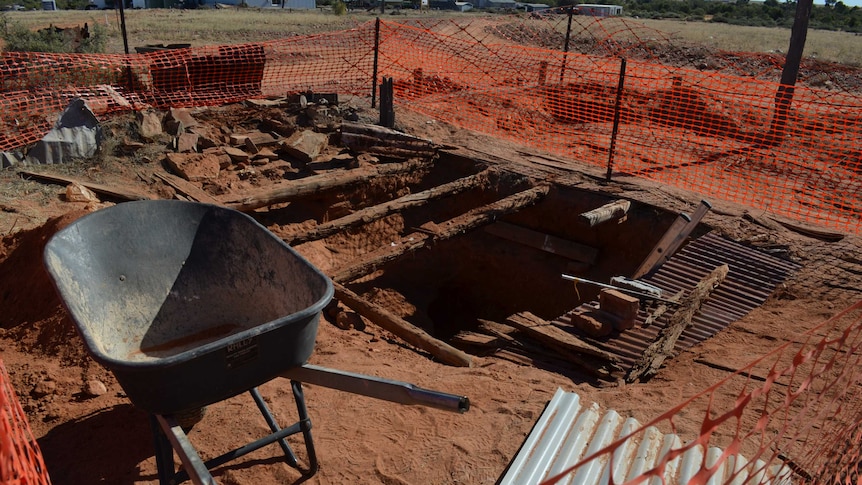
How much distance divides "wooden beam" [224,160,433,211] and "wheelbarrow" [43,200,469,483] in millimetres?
2787

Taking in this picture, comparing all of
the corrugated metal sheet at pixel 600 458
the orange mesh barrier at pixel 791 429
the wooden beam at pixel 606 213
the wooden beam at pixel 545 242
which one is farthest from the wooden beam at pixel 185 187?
the orange mesh barrier at pixel 791 429

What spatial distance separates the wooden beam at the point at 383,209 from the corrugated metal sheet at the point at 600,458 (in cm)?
322

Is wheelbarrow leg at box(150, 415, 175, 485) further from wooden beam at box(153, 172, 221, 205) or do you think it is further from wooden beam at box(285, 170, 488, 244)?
wooden beam at box(153, 172, 221, 205)

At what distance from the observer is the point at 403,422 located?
13.9 ft

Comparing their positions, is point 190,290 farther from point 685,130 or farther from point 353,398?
point 685,130

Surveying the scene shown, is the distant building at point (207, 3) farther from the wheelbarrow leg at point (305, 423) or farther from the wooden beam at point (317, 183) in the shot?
Result: the wheelbarrow leg at point (305, 423)

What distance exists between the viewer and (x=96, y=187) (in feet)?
23.3

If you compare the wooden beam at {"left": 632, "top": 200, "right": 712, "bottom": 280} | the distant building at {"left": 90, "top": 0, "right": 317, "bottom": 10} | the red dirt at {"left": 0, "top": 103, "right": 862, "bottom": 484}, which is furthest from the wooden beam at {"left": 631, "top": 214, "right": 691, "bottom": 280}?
the distant building at {"left": 90, "top": 0, "right": 317, "bottom": 10}

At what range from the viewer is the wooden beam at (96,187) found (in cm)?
700

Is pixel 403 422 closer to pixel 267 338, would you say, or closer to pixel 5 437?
pixel 267 338

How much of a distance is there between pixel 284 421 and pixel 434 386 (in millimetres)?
1103

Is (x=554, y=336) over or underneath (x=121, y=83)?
underneath

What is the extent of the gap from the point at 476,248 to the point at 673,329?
4038mm

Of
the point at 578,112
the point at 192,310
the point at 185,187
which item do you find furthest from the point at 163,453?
the point at 578,112
